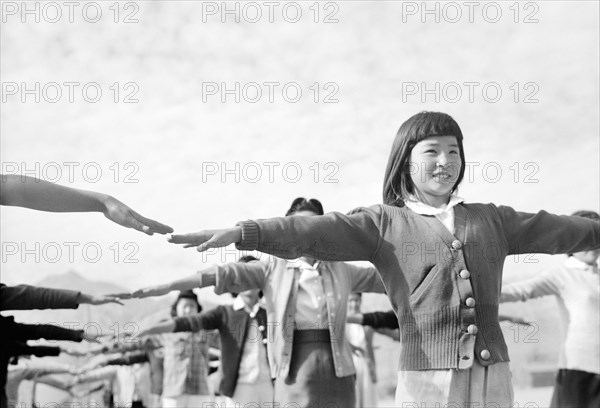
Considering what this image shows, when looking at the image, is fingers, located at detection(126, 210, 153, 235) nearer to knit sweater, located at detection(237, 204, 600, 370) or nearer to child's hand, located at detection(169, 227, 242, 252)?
child's hand, located at detection(169, 227, 242, 252)

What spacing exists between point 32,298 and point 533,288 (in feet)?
10.7

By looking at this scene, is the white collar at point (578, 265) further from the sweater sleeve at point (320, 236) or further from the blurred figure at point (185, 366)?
the blurred figure at point (185, 366)

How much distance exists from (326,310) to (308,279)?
0.25 meters

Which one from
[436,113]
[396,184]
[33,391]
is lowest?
[33,391]

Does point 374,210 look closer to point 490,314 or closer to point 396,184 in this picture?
point 396,184

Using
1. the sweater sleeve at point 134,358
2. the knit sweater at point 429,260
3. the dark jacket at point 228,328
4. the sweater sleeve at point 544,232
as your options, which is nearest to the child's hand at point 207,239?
the knit sweater at point 429,260

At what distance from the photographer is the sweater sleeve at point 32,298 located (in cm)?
424

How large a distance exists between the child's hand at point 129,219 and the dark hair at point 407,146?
3.27 ft

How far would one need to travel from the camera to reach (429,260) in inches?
120

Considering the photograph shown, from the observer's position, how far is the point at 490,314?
303cm

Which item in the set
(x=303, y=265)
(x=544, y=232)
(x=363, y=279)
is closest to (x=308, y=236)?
Answer: (x=544, y=232)

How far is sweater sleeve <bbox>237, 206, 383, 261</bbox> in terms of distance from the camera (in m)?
2.79

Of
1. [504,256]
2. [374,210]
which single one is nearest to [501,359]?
[504,256]

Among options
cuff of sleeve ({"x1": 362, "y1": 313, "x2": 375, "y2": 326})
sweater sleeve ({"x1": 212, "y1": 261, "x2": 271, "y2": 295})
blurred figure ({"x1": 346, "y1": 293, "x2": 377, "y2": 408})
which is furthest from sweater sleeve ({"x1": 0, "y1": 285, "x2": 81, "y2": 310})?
blurred figure ({"x1": 346, "y1": 293, "x2": 377, "y2": 408})
